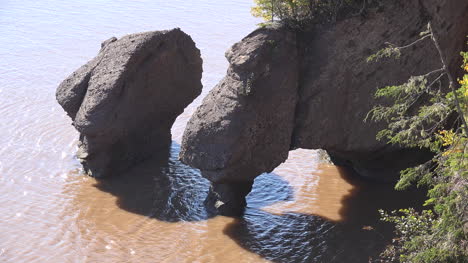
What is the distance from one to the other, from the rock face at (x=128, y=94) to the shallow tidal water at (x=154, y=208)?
720 mm

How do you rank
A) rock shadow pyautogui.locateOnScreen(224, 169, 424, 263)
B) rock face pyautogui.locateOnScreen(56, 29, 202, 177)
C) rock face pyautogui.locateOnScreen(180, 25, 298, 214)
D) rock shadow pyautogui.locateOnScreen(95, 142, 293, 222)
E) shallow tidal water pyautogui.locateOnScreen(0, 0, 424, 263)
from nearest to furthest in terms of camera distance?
rock shadow pyautogui.locateOnScreen(224, 169, 424, 263), shallow tidal water pyautogui.locateOnScreen(0, 0, 424, 263), rock face pyautogui.locateOnScreen(180, 25, 298, 214), rock shadow pyautogui.locateOnScreen(95, 142, 293, 222), rock face pyautogui.locateOnScreen(56, 29, 202, 177)

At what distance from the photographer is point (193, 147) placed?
15773mm

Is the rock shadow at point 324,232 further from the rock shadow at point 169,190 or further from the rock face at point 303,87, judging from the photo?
the rock face at point 303,87

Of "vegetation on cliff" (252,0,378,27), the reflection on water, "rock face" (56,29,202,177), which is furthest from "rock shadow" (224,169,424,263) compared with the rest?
"vegetation on cliff" (252,0,378,27)

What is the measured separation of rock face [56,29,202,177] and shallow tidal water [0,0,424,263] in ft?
2.36

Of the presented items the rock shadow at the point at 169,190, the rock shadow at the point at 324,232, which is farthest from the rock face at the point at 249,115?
the rock shadow at the point at 169,190

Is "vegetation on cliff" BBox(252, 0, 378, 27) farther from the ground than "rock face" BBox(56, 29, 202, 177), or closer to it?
farther from the ground

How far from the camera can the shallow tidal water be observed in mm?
14961

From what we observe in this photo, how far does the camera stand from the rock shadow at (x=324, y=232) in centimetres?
1484

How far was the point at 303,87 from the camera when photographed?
1587cm

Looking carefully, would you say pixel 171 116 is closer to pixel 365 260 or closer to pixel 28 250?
pixel 28 250

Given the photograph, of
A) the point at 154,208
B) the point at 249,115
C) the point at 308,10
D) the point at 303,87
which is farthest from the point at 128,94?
the point at 308,10

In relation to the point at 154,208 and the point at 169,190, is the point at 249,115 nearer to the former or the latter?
the point at 154,208

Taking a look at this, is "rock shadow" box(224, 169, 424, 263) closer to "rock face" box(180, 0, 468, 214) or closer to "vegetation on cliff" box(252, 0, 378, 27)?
"rock face" box(180, 0, 468, 214)
